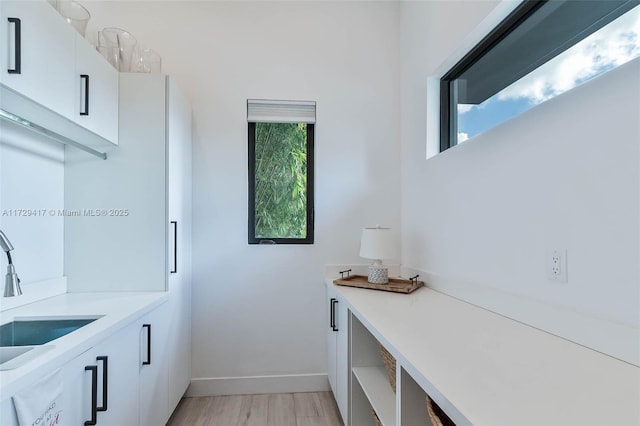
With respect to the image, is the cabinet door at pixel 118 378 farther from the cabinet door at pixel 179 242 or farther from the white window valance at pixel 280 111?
the white window valance at pixel 280 111

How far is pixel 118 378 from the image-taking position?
1.42 m

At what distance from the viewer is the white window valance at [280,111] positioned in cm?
257

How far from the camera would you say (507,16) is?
157 centimetres

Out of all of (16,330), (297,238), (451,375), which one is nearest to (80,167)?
(16,330)

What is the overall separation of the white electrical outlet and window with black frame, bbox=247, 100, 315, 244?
1.63 metres

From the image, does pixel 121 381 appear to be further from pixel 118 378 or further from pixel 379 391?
pixel 379 391

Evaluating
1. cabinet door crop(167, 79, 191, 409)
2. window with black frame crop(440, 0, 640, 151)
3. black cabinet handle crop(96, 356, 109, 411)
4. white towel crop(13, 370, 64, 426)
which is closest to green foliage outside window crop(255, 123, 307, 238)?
cabinet door crop(167, 79, 191, 409)

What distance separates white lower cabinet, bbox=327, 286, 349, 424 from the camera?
6.35 feet

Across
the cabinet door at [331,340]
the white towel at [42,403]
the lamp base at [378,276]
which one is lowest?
the cabinet door at [331,340]

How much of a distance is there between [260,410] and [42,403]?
1.56 m

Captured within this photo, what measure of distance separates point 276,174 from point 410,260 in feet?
Result: 3.78

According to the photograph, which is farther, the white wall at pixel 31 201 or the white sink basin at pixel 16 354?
the white wall at pixel 31 201

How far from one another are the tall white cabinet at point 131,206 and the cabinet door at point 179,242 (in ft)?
0.06

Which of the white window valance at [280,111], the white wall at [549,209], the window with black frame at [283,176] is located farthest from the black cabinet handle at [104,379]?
the white window valance at [280,111]
